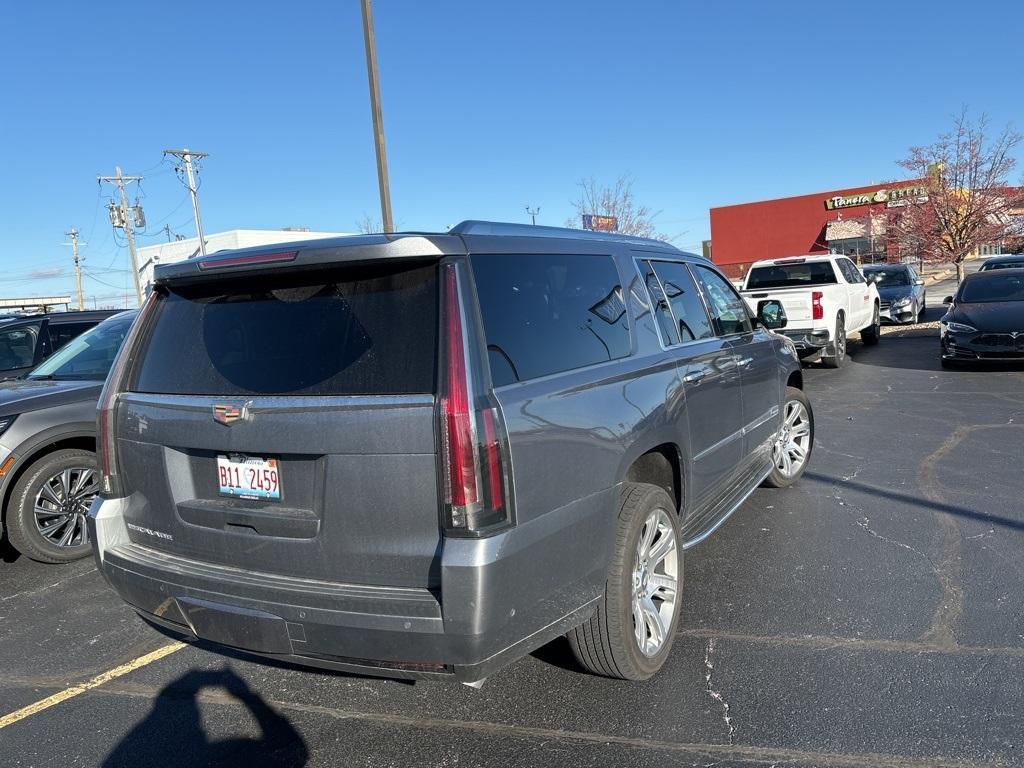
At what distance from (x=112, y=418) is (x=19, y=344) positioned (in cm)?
557

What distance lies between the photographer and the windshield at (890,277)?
1945 centimetres

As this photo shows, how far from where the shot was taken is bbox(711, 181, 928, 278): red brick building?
46.5 m

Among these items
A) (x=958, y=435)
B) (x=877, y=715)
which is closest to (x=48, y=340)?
(x=877, y=715)

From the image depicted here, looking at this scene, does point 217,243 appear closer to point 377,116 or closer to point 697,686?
point 377,116

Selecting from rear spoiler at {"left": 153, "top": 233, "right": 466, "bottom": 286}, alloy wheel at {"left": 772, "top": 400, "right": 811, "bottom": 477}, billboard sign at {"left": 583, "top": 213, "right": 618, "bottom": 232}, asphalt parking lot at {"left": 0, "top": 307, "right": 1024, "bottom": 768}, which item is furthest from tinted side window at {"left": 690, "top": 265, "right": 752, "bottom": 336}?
billboard sign at {"left": 583, "top": 213, "right": 618, "bottom": 232}

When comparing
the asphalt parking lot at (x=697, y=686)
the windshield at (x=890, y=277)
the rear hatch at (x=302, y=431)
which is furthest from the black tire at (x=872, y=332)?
the rear hatch at (x=302, y=431)

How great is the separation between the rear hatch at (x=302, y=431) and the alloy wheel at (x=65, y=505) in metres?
2.78

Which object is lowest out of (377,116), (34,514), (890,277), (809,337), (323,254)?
(34,514)

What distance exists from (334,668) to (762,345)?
3802mm

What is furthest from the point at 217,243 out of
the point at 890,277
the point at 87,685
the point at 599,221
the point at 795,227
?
the point at 87,685

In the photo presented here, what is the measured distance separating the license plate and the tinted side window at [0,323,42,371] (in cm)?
609

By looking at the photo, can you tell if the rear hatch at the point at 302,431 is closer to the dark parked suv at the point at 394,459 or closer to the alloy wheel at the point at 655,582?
the dark parked suv at the point at 394,459

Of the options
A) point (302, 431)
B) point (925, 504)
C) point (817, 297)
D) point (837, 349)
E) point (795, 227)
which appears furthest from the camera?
point (795, 227)

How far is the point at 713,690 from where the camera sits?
10.7ft
